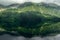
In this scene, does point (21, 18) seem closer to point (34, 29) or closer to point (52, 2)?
point (34, 29)

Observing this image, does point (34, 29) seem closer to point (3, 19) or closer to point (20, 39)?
point (20, 39)

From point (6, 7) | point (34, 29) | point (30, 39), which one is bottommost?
point (30, 39)

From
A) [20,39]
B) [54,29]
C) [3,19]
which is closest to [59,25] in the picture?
[54,29]

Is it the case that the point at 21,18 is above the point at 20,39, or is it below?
above

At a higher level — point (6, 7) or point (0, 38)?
point (6, 7)

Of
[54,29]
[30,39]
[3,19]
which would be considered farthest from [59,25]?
[3,19]

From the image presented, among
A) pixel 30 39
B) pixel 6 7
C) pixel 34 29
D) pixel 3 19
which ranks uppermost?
pixel 6 7
